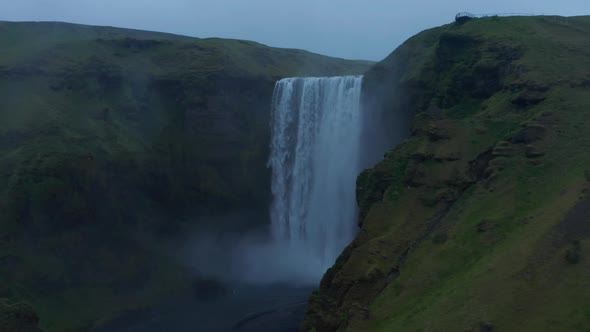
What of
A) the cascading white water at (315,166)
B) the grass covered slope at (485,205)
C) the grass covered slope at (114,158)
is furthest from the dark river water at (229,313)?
the grass covered slope at (485,205)

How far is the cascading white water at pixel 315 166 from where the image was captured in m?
47.5

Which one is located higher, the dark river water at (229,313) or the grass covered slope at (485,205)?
the grass covered slope at (485,205)

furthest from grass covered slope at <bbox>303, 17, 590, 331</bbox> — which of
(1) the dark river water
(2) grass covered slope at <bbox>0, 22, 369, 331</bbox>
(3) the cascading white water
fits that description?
(2) grass covered slope at <bbox>0, 22, 369, 331</bbox>

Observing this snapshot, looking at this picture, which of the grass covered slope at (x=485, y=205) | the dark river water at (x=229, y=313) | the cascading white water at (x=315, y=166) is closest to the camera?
the grass covered slope at (x=485, y=205)

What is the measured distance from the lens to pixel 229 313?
138ft

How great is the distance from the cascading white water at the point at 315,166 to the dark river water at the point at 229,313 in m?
4.03

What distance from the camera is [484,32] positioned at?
37.8 metres

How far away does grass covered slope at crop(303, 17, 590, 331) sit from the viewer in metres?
20.4

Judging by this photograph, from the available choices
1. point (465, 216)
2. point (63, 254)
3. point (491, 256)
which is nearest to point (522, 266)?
point (491, 256)

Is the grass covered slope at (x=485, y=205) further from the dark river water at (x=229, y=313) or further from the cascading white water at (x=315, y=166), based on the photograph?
the cascading white water at (x=315, y=166)

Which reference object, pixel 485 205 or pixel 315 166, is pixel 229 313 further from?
pixel 485 205

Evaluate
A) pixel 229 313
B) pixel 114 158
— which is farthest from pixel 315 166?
pixel 114 158

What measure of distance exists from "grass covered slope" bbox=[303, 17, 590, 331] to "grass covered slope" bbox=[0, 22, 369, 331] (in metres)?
21.1

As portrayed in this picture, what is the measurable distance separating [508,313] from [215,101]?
127 feet
